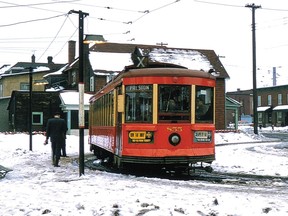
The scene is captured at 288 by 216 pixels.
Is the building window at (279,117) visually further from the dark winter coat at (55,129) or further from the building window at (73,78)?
the dark winter coat at (55,129)

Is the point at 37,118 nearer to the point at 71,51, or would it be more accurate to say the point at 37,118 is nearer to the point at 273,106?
the point at 71,51

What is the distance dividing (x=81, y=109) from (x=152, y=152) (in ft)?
6.88

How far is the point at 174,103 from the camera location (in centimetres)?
1230

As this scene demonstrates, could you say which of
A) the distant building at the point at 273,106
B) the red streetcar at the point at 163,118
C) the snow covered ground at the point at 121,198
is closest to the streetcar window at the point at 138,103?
the red streetcar at the point at 163,118

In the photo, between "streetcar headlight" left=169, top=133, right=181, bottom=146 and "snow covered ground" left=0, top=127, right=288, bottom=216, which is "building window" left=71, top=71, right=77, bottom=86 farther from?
"streetcar headlight" left=169, top=133, right=181, bottom=146

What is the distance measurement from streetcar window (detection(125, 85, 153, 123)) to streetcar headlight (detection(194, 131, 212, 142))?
1306mm

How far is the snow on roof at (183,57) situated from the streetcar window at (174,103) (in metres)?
30.1

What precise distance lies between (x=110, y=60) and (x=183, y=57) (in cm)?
698

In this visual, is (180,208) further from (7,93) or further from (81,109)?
(7,93)

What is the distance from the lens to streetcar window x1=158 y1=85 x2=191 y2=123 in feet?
40.1

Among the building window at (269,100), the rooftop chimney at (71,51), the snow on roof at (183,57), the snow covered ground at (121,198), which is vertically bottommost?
the snow covered ground at (121,198)

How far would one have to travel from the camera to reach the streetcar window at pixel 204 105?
1252 centimetres

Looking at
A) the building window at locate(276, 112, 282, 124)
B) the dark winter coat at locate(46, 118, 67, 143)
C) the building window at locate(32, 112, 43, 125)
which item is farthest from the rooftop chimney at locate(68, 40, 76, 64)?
the dark winter coat at locate(46, 118, 67, 143)

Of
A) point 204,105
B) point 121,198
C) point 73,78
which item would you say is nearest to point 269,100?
point 73,78
